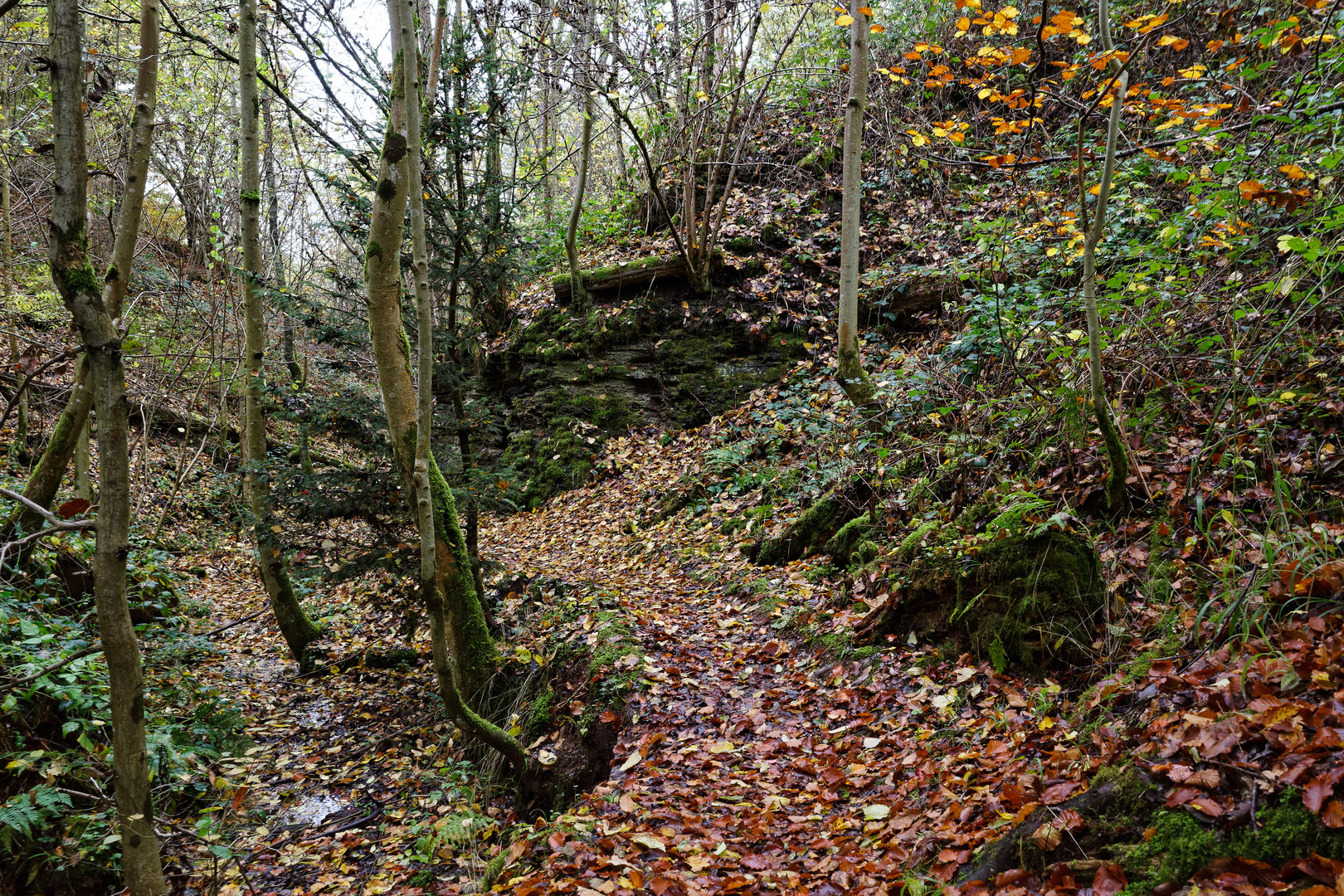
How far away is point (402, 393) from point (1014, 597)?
429 cm

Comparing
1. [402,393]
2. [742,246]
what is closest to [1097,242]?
[402,393]

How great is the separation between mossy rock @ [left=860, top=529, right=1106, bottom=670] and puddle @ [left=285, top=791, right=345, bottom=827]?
4.32m

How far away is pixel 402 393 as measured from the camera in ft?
16.1

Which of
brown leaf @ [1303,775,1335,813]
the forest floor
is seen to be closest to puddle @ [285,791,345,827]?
the forest floor

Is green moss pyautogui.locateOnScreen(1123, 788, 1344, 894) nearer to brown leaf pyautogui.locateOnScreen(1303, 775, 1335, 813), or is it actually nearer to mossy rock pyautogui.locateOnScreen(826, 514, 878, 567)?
brown leaf pyautogui.locateOnScreen(1303, 775, 1335, 813)

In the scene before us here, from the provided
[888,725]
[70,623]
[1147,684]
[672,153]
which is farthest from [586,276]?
[1147,684]

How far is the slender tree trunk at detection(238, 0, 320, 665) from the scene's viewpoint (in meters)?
6.45

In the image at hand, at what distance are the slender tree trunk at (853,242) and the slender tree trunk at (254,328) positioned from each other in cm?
544

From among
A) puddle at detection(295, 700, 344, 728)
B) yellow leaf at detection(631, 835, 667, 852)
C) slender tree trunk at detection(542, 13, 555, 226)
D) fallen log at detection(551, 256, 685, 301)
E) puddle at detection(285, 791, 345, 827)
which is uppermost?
slender tree trunk at detection(542, 13, 555, 226)

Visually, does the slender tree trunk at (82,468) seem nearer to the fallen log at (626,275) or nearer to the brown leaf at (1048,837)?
the fallen log at (626,275)

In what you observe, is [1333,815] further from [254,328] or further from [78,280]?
[254,328]

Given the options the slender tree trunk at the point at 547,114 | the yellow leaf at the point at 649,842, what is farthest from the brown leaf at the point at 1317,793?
the slender tree trunk at the point at 547,114

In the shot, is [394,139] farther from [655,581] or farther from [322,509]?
[655,581]

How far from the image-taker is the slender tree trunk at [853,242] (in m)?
6.26
